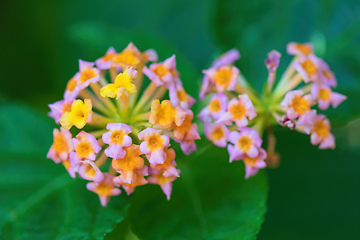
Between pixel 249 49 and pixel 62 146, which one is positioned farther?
pixel 249 49

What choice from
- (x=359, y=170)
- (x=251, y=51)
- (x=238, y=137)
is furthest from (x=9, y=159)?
(x=359, y=170)

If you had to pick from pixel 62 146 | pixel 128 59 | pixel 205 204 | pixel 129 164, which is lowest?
pixel 205 204

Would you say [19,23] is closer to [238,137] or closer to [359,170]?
[238,137]

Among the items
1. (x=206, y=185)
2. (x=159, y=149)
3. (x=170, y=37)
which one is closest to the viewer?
(x=159, y=149)

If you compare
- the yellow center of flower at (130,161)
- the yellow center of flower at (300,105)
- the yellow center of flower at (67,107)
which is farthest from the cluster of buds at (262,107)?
the yellow center of flower at (67,107)

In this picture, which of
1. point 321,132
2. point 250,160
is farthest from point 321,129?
point 250,160

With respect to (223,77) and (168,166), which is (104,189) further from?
(223,77)
